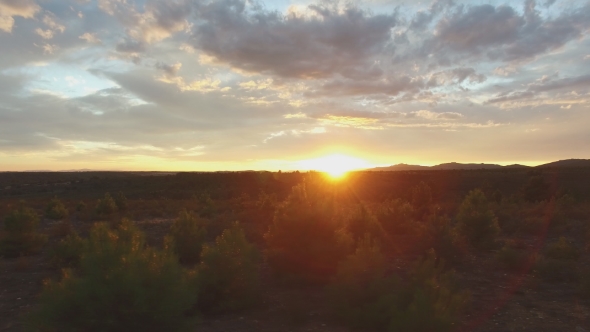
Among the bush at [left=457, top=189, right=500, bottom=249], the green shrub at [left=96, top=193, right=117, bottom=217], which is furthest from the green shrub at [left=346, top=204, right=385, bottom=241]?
the green shrub at [left=96, top=193, right=117, bottom=217]

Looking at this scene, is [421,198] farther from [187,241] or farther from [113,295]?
[113,295]

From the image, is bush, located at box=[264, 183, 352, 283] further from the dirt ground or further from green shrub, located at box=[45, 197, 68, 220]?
green shrub, located at box=[45, 197, 68, 220]

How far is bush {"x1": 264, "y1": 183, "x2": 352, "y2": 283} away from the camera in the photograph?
1264 centimetres

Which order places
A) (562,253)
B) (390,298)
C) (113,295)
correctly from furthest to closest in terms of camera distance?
(562,253) → (390,298) → (113,295)

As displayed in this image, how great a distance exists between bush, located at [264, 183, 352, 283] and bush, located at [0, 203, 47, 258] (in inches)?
388

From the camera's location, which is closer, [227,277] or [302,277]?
[227,277]

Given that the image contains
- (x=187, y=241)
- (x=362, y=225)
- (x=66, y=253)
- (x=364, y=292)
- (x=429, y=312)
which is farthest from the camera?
(x=362, y=225)

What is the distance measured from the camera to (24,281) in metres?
12.8

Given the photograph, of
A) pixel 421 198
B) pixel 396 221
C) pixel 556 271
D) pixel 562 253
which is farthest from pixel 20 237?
pixel 421 198

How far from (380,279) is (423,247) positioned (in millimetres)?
7501

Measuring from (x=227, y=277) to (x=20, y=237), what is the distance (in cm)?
1124

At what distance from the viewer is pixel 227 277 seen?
9.88 metres

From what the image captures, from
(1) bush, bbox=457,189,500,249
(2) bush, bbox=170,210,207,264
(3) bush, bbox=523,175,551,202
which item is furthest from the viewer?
(3) bush, bbox=523,175,551,202

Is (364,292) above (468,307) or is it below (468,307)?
above
